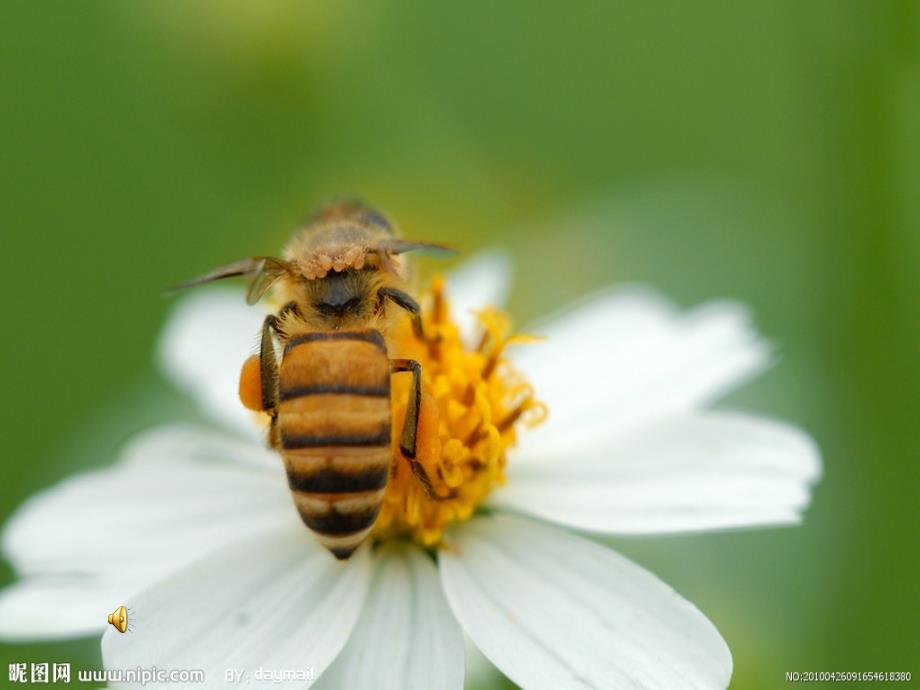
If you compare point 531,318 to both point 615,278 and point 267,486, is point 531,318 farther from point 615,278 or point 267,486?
point 267,486

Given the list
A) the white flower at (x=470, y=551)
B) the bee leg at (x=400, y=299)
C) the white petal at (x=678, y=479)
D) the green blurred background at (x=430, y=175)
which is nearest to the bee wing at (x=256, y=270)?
the bee leg at (x=400, y=299)

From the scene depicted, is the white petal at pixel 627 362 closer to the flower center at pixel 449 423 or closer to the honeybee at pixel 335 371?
the flower center at pixel 449 423

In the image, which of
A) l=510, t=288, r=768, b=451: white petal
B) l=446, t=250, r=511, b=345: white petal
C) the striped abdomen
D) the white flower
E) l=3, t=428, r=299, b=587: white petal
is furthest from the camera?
l=446, t=250, r=511, b=345: white petal

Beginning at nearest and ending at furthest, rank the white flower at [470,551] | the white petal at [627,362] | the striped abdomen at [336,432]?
the striped abdomen at [336,432], the white flower at [470,551], the white petal at [627,362]

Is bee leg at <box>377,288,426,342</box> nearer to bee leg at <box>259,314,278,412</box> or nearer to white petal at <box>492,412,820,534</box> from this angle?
bee leg at <box>259,314,278,412</box>

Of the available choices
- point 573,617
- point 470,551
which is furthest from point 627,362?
point 573,617

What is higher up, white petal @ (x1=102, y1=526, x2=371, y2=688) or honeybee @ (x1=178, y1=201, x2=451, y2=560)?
honeybee @ (x1=178, y1=201, x2=451, y2=560)

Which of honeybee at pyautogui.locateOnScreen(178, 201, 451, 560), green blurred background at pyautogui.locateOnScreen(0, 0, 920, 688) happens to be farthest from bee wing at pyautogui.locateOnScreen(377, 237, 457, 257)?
green blurred background at pyautogui.locateOnScreen(0, 0, 920, 688)
